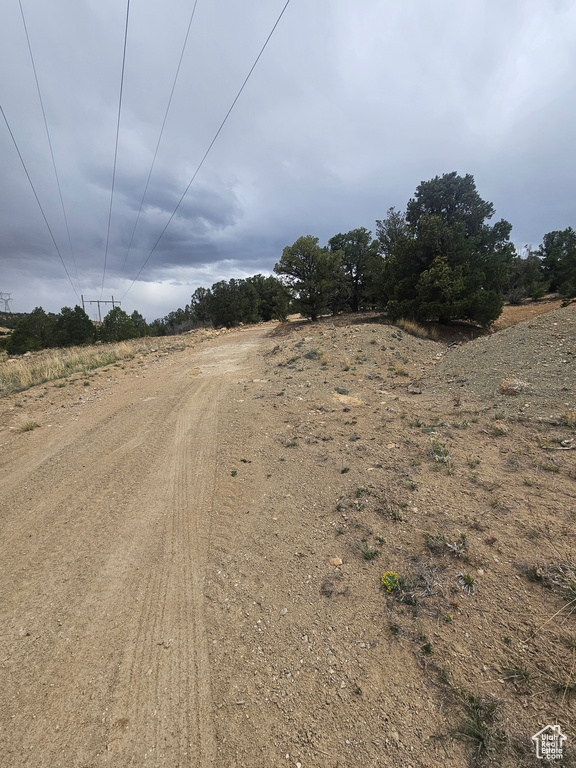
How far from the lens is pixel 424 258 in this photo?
57.4 ft

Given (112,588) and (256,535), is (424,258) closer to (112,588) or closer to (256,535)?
(256,535)

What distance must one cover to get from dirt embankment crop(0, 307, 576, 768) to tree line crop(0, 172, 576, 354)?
1164 cm

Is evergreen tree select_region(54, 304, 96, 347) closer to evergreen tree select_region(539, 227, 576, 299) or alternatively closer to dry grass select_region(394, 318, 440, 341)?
dry grass select_region(394, 318, 440, 341)

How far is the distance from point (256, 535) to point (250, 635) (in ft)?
3.67

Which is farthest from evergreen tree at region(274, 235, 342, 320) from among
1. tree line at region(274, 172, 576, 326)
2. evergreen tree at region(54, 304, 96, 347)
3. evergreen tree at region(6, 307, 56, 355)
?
evergreen tree at region(6, 307, 56, 355)

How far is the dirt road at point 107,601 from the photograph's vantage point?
1.97 metres

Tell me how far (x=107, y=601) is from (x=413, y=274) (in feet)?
64.1

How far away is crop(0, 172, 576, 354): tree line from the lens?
53.7ft

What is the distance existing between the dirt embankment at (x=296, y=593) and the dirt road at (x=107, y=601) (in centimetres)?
2

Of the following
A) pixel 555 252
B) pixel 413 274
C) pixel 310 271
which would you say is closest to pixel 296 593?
pixel 413 274

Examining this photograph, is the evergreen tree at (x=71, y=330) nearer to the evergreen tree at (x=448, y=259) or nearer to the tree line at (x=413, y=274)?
the tree line at (x=413, y=274)

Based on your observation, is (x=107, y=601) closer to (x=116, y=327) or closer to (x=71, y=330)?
(x=116, y=327)

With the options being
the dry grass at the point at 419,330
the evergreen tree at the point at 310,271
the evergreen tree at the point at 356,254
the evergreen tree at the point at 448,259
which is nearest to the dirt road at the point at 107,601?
the dry grass at the point at 419,330

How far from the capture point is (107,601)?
9.43ft
